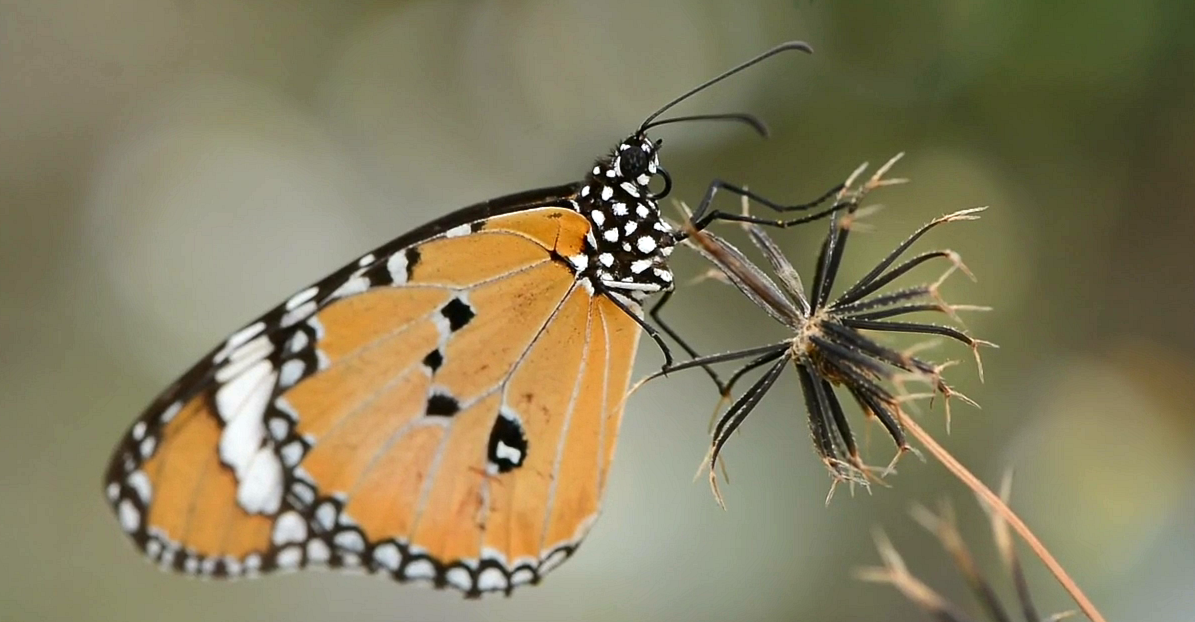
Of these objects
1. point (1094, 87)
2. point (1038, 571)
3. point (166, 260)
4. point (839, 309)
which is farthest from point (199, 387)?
point (1094, 87)

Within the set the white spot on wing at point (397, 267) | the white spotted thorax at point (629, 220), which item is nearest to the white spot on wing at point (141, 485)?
the white spot on wing at point (397, 267)

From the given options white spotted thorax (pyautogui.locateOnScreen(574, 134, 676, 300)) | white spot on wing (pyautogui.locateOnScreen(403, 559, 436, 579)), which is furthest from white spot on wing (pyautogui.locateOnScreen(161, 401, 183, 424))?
white spotted thorax (pyautogui.locateOnScreen(574, 134, 676, 300))

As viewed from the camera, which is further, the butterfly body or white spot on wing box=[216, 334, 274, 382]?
white spot on wing box=[216, 334, 274, 382]

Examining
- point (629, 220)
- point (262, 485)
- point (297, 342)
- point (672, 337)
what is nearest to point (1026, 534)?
point (672, 337)

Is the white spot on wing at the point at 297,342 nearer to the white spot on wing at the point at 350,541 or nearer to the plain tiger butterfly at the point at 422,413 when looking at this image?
the plain tiger butterfly at the point at 422,413

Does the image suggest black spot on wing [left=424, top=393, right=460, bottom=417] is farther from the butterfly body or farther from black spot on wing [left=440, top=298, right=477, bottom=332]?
black spot on wing [left=440, top=298, right=477, bottom=332]

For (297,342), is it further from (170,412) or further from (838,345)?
(838,345)

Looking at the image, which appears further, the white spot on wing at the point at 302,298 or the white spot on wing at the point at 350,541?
the white spot on wing at the point at 350,541
